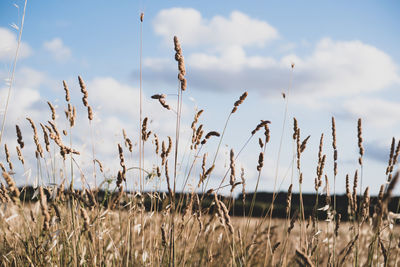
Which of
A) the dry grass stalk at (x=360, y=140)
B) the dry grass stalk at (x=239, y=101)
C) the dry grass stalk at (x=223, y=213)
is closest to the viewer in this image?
the dry grass stalk at (x=223, y=213)

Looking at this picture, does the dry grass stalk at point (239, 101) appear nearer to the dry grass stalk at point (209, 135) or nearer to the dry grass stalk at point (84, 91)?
the dry grass stalk at point (209, 135)

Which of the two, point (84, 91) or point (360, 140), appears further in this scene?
point (360, 140)

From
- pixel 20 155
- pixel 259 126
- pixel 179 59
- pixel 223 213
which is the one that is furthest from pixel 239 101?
pixel 20 155

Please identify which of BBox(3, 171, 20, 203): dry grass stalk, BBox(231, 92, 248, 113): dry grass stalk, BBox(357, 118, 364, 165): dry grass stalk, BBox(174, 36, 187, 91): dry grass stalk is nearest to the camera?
BBox(3, 171, 20, 203): dry grass stalk

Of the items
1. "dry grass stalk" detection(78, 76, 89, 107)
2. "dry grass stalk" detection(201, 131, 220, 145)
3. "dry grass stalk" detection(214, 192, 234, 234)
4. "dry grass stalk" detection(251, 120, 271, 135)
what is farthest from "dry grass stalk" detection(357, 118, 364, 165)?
"dry grass stalk" detection(78, 76, 89, 107)

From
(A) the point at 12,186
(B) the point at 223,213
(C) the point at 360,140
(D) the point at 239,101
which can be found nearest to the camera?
(A) the point at 12,186

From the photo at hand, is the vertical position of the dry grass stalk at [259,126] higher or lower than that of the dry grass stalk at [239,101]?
lower

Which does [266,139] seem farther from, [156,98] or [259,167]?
[156,98]

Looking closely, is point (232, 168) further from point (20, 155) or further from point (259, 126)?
point (20, 155)

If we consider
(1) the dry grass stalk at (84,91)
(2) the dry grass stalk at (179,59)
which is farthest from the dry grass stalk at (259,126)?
(1) the dry grass stalk at (84,91)

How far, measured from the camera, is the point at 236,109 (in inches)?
80.2

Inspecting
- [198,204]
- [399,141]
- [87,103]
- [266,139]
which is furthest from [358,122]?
[87,103]

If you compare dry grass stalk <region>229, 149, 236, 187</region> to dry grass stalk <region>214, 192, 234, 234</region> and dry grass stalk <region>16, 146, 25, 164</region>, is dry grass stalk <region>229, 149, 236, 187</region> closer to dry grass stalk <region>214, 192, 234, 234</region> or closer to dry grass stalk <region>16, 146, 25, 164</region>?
dry grass stalk <region>214, 192, 234, 234</region>

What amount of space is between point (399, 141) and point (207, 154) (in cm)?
112
